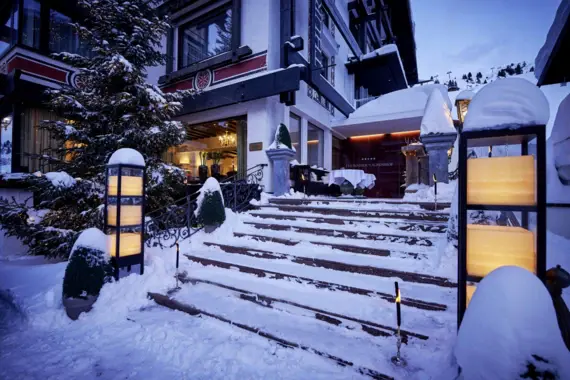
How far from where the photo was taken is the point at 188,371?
2.62 metres

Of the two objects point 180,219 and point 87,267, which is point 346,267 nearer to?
point 87,267

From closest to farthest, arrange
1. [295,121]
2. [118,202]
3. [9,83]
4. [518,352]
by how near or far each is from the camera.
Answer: [518,352], [118,202], [9,83], [295,121]

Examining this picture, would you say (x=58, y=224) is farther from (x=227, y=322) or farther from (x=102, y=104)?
(x=227, y=322)

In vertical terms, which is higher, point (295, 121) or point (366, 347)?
point (295, 121)

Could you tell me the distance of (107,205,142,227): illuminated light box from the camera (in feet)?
14.5

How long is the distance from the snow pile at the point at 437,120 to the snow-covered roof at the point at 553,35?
1827 mm

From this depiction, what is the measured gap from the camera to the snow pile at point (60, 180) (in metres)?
5.20

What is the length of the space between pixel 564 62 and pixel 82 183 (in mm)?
9453

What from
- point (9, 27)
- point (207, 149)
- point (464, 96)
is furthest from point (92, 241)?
point (207, 149)

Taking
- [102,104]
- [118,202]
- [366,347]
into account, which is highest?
[102,104]

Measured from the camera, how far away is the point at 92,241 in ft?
12.9

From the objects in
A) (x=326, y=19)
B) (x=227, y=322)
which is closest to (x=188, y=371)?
(x=227, y=322)

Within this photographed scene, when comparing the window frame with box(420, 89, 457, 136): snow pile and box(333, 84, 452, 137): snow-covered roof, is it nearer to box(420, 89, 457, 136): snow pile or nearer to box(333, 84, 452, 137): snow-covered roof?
box(333, 84, 452, 137): snow-covered roof

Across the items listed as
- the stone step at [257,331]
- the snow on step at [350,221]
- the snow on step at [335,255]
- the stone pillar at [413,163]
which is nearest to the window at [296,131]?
the stone pillar at [413,163]
